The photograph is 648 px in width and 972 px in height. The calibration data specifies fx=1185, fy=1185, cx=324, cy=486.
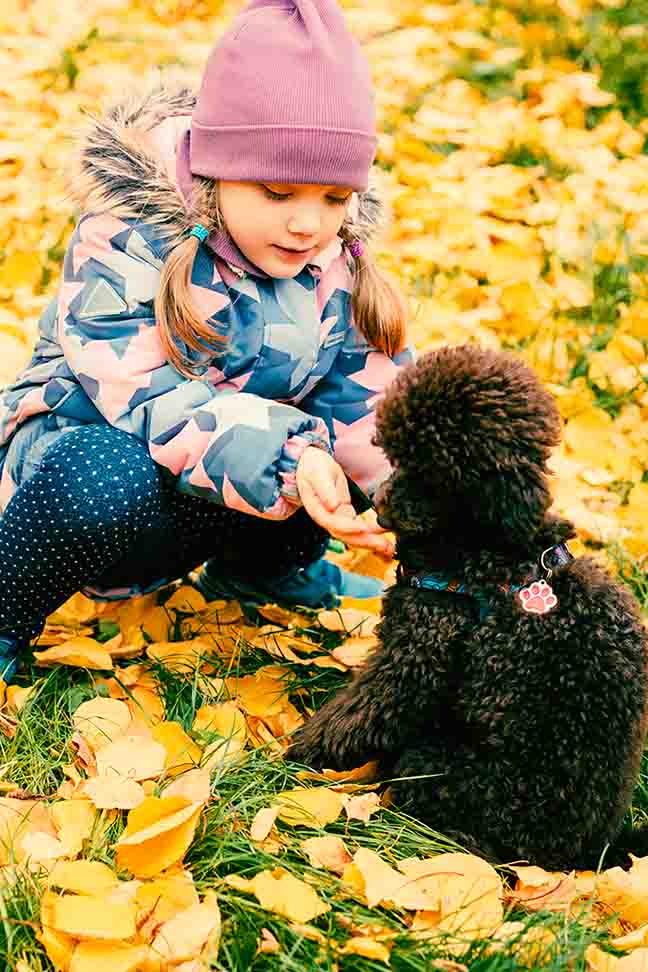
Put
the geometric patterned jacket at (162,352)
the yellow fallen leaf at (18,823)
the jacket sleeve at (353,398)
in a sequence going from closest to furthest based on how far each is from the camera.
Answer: the yellow fallen leaf at (18,823) < the geometric patterned jacket at (162,352) < the jacket sleeve at (353,398)

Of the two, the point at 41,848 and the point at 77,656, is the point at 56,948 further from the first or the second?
the point at 77,656

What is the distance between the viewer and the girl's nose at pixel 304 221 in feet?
7.82

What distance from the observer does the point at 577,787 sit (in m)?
1.97

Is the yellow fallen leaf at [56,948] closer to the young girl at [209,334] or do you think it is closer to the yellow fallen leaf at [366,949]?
the yellow fallen leaf at [366,949]

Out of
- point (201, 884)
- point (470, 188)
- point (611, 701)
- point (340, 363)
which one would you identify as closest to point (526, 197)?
point (470, 188)

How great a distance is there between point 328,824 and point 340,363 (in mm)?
1104

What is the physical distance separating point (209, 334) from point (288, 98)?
0.50 meters

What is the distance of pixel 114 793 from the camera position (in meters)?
2.09

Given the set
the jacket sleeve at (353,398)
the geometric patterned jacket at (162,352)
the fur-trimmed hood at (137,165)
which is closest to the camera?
the geometric patterned jacket at (162,352)

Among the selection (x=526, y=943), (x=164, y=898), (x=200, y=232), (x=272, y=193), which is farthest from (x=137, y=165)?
(x=526, y=943)

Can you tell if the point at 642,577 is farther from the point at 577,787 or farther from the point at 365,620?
the point at 577,787

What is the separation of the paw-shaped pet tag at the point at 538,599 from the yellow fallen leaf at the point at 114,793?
75cm

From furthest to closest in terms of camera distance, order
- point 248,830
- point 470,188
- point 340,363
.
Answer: point 470,188 < point 340,363 < point 248,830

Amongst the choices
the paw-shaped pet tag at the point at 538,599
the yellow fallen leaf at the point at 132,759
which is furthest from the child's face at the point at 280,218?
the yellow fallen leaf at the point at 132,759
